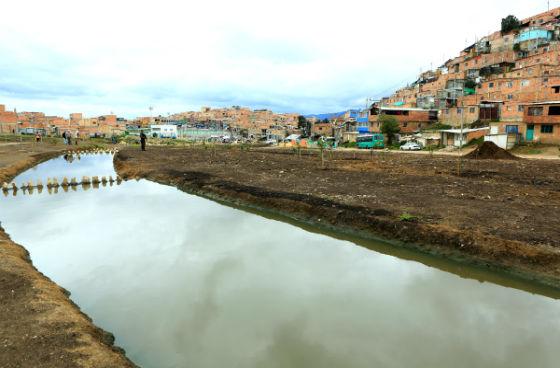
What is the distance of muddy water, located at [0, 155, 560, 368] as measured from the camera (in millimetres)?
6508

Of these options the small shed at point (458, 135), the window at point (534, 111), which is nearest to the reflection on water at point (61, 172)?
the small shed at point (458, 135)

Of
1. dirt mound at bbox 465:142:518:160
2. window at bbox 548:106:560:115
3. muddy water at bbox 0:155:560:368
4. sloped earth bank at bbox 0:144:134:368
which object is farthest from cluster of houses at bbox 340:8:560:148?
sloped earth bank at bbox 0:144:134:368

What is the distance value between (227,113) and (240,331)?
17895 centimetres

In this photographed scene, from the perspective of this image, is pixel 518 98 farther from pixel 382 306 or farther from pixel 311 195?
pixel 382 306

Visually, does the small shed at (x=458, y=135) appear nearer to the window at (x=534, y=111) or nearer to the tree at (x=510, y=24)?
the window at (x=534, y=111)

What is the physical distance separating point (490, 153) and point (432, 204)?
918 inches

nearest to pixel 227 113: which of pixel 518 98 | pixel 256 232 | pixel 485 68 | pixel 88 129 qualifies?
pixel 88 129

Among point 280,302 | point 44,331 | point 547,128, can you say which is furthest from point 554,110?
point 44,331

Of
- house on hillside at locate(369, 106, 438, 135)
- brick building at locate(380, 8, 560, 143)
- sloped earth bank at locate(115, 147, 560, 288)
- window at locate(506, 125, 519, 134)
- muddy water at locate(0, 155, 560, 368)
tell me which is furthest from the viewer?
house on hillside at locate(369, 106, 438, 135)

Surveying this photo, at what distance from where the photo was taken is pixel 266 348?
21.7ft

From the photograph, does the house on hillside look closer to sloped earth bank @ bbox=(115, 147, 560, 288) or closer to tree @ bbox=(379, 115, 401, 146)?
tree @ bbox=(379, 115, 401, 146)

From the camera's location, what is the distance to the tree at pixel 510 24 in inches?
3177

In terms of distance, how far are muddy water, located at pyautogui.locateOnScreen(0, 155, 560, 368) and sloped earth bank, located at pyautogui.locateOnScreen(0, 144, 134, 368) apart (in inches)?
30.3

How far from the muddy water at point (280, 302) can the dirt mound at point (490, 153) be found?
1051 inches
